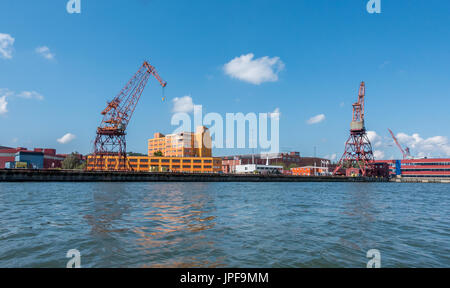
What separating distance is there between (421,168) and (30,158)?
16194 centimetres

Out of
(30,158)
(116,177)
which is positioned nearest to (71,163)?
(30,158)

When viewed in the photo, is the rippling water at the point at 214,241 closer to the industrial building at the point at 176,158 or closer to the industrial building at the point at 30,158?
the industrial building at the point at 176,158

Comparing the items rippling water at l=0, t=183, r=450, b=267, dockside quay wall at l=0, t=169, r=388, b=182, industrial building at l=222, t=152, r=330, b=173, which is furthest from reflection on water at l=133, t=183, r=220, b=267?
industrial building at l=222, t=152, r=330, b=173

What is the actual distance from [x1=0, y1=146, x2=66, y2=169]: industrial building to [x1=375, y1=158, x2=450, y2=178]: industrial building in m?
144

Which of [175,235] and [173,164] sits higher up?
[173,164]

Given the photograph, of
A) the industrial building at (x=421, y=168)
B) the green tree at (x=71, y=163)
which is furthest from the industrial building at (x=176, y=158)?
the industrial building at (x=421, y=168)

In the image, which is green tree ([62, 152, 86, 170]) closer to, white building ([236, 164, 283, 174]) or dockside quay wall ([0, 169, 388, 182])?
dockside quay wall ([0, 169, 388, 182])

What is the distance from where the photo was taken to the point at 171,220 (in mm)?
12516

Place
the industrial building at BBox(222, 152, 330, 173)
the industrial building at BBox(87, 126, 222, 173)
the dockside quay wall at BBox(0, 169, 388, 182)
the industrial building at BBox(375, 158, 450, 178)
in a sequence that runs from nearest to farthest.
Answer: the dockside quay wall at BBox(0, 169, 388, 182)
the industrial building at BBox(87, 126, 222, 173)
the industrial building at BBox(375, 158, 450, 178)
the industrial building at BBox(222, 152, 330, 173)

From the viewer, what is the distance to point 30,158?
379 feet

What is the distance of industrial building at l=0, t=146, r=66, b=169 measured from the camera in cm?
11343

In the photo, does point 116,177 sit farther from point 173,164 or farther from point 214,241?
point 214,241
